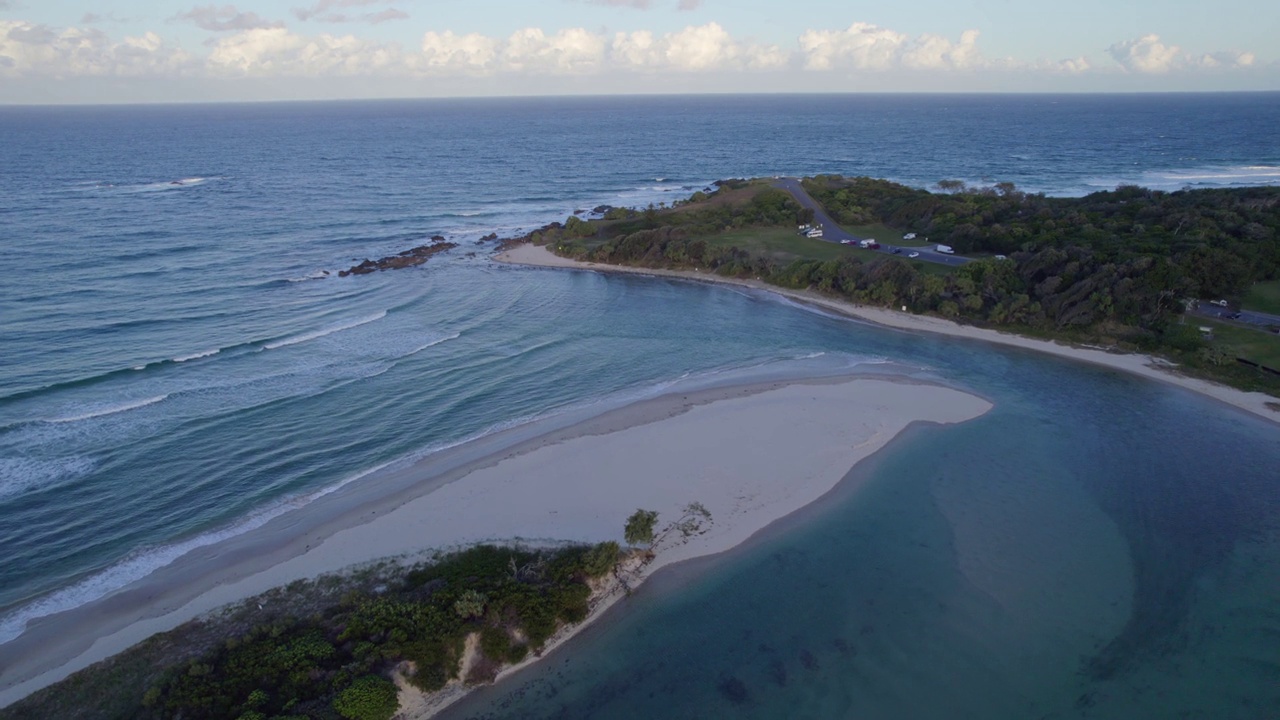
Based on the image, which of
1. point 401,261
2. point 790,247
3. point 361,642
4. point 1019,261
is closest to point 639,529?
point 361,642

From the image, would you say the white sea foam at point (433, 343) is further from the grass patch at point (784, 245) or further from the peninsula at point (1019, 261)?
the grass patch at point (784, 245)

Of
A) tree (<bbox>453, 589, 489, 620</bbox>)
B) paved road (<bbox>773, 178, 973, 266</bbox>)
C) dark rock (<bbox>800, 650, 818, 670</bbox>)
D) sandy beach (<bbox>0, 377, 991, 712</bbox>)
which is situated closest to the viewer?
dark rock (<bbox>800, 650, 818, 670</bbox>)

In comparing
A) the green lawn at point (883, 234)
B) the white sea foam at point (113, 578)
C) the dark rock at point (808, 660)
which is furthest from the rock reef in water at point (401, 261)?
the dark rock at point (808, 660)

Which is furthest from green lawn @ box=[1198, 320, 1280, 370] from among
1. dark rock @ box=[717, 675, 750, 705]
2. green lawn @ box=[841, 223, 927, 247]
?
dark rock @ box=[717, 675, 750, 705]

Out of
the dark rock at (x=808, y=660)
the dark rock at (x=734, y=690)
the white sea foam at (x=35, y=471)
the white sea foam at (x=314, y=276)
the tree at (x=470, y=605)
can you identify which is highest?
the white sea foam at (x=314, y=276)

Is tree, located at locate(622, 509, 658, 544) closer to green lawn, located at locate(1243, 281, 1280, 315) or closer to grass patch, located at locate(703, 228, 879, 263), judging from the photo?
grass patch, located at locate(703, 228, 879, 263)

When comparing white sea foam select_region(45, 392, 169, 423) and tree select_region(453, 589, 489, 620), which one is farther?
white sea foam select_region(45, 392, 169, 423)

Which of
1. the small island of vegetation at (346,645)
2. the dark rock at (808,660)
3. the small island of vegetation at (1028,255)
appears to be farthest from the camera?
the small island of vegetation at (1028,255)
